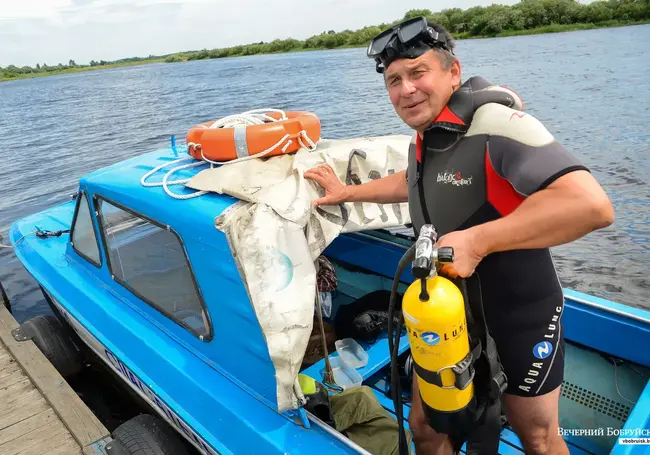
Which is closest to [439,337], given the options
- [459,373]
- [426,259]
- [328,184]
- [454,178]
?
[459,373]

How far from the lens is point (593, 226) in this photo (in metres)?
1.53

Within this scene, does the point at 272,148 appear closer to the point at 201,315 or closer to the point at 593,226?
the point at 201,315

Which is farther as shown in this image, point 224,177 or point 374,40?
point 224,177

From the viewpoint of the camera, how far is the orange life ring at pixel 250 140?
122 inches

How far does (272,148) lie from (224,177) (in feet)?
1.39

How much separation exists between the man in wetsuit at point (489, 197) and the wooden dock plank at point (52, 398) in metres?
2.88

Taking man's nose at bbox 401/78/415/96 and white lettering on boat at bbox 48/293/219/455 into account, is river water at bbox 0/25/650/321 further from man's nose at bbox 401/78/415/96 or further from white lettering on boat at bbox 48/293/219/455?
man's nose at bbox 401/78/415/96

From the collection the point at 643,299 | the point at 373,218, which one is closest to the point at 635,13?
the point at 643,299

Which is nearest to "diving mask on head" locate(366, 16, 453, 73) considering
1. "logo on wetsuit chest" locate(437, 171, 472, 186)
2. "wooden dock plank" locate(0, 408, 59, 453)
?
"logo on wetsuit chest" locate(437, 171, 472, 186)

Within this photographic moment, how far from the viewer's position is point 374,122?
15961 mm

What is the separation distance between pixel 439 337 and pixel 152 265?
94.7 inches

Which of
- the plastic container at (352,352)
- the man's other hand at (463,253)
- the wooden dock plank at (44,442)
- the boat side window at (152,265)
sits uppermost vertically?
the man's other hand at (463,253)

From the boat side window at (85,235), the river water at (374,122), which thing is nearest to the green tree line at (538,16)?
the river water at (374,122)

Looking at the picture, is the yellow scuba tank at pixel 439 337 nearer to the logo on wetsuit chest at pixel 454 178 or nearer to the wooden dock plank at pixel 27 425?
the logo on wetsuit chest at pixel 454 178
